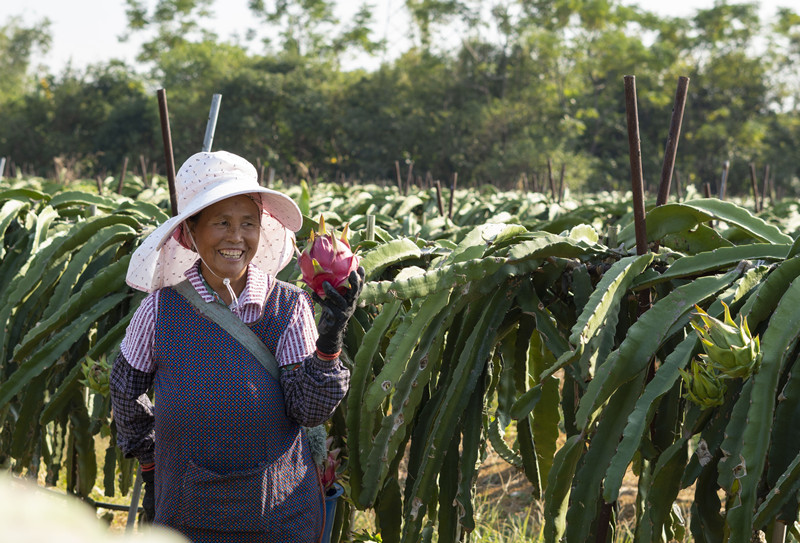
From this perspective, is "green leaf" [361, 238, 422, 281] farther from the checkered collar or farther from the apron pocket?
the apron pocket

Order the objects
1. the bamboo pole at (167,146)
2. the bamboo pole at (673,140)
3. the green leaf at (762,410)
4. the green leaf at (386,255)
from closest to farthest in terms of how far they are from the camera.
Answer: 1. the green leaf at (762,410)
2. the bamboo pole at (673,140)
3. the green leaf at (386,255)
4. the bamboo pole at (167,146)

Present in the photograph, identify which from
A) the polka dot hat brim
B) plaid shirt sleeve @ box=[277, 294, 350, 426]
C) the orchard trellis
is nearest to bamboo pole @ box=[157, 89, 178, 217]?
the orchard trellis

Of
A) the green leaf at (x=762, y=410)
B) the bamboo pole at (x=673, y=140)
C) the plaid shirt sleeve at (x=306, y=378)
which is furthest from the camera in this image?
the bamboo pole at (x=673, y=140)

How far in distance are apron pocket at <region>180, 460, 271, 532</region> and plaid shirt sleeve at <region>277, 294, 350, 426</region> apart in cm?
16

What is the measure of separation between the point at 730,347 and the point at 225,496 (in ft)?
3.60

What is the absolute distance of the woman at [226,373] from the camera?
71.4 inches

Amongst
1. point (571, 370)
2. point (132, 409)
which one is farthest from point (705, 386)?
point (132, 409)

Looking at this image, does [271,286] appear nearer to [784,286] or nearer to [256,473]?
[256,473]

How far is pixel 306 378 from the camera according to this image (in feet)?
5.93

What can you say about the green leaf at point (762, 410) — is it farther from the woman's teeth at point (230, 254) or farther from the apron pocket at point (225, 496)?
the woman's teeth at point (230, 254)

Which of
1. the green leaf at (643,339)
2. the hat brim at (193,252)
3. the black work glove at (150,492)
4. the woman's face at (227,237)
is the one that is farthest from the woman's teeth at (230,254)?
the green leaf at (643,339)

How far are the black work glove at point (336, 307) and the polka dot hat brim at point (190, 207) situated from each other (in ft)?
1.23

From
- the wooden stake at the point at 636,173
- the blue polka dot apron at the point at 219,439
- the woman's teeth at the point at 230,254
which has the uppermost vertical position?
the wooden stake at the point at 636,173

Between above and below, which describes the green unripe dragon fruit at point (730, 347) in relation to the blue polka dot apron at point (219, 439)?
above
